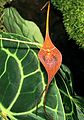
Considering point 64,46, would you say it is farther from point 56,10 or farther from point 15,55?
point 15,55

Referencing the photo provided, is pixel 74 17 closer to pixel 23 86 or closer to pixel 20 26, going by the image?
pixel 20 26

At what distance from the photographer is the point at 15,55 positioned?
2.74 ft

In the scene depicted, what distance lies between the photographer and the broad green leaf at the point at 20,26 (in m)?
1.04

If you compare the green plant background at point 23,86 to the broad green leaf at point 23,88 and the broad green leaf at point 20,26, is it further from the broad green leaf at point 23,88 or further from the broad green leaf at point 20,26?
the broad green leaf at point 20,26

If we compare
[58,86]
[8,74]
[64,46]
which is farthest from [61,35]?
[8,74]

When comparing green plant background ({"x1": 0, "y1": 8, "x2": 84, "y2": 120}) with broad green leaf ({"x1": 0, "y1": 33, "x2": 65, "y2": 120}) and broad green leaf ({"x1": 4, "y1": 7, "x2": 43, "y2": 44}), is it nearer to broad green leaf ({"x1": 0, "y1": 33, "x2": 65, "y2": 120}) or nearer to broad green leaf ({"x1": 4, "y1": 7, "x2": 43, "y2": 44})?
broad green leaf ({"x1": 0, "y1": 33, "x2": 65, "y2": 120})

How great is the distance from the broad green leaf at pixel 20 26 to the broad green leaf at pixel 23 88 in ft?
0.67

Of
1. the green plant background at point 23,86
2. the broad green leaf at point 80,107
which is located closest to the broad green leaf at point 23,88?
the green plant background at point 23,86

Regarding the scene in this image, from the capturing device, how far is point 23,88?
2.65 feet

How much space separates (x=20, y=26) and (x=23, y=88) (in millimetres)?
299

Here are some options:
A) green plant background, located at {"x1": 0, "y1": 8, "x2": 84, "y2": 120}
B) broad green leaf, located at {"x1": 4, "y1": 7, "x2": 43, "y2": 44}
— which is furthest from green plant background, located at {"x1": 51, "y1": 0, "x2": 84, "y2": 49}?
green plant background, located at {"x1": 0, "y1": 8, "x2": 84, "y2": 120}

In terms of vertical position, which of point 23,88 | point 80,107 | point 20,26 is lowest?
point 80,107

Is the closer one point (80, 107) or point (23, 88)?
point (23, 88)

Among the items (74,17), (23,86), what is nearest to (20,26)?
(74,17)
